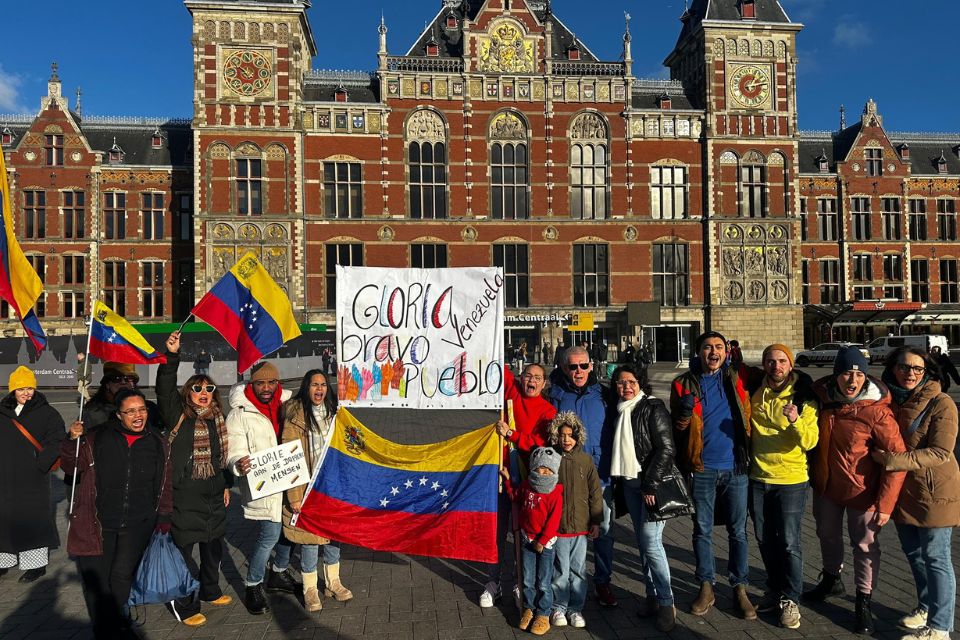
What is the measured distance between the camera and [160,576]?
Answer: 4648mm

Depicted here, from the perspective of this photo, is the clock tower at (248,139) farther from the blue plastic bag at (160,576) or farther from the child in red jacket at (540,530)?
the child in red jacket at (540,530)

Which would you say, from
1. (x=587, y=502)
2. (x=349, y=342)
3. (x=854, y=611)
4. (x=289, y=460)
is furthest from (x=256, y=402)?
(x=854, y=611)

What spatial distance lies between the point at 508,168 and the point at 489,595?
88.4 feet

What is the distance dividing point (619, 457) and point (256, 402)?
2.90 meters

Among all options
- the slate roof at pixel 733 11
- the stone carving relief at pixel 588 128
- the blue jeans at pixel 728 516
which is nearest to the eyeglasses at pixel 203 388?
the blue jeans at pixel 728 516

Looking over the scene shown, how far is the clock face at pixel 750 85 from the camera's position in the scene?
30.2m

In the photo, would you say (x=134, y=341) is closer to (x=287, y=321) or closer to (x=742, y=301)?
(x=287, y=321)

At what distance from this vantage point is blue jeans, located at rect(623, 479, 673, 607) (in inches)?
185

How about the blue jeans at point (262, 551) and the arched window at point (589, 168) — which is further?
the arched window at point (589, 168)

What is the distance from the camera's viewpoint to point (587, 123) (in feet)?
99.8

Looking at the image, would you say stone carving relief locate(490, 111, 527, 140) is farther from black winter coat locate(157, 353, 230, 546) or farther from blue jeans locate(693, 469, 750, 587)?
blue jeans locate(693, 469, 750, 587)

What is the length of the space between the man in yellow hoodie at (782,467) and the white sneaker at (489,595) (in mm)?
1987

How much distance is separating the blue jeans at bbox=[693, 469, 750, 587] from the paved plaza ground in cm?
34

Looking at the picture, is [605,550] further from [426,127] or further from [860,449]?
[426,127]
